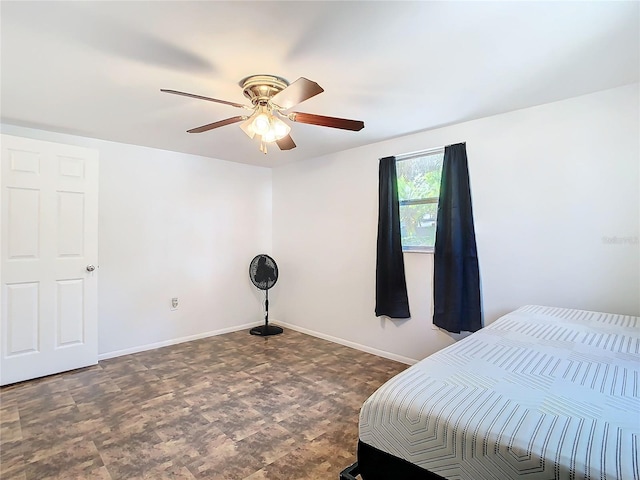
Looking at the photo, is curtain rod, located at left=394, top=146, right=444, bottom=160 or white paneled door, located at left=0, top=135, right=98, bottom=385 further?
curtain rod, located at left=394, top=146, right=444, bottom=160

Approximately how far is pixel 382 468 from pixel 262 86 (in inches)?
80.0

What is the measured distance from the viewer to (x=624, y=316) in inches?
82.1

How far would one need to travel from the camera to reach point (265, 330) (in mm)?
4297

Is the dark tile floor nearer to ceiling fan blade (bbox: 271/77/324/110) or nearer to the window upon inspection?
the window

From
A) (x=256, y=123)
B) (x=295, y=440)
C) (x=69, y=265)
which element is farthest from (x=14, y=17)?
(x=295, y=440)

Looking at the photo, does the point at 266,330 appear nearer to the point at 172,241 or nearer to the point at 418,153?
the point at 172,241

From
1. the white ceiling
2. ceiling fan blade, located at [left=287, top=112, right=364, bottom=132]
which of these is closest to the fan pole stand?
the white ceiling

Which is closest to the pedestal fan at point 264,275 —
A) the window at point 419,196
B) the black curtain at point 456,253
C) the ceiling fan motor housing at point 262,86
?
the window at point 419,196

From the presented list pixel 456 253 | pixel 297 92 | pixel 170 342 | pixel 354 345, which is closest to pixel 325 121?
pixel 297 92

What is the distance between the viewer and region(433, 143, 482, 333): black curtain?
2824mm

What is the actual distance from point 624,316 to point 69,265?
4.40m

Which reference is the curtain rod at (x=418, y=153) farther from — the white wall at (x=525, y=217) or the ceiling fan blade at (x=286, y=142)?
the ceiling fan blade at (x=286, y=142)

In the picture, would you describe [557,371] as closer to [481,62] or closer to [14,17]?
[481,62]

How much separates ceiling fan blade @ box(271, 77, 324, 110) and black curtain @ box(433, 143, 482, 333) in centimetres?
170
